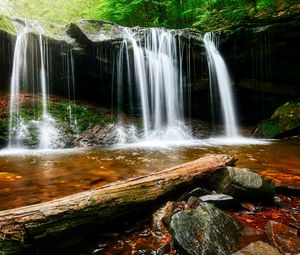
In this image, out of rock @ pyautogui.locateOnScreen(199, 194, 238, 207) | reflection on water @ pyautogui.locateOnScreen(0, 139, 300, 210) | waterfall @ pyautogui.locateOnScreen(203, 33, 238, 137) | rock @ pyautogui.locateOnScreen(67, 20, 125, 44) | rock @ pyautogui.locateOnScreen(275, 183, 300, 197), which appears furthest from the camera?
waterfall @ pyautogui.locateOnScreen(203, 33, 238, 137)

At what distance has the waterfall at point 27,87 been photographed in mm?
9898

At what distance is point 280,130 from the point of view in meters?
11.7

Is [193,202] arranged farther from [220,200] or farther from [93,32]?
[93,32]

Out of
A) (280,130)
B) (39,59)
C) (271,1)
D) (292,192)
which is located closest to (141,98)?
(39,59)

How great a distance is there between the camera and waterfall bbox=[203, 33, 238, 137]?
1244cm

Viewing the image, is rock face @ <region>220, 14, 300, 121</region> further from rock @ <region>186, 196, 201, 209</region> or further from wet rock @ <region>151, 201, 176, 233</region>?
wet rock @ <region>151, 201, 176, 233</region>

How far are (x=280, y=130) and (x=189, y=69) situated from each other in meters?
4.74

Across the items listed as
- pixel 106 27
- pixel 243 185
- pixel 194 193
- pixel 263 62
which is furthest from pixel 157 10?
pixel 194 193

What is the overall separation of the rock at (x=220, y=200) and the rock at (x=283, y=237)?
50 cm

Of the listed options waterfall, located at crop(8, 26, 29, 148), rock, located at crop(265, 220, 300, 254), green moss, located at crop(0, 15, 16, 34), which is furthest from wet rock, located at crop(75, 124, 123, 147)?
rock, located at crop(265, 220, 300, 254)

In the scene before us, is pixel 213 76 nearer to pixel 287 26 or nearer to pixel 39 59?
pixel 287 26

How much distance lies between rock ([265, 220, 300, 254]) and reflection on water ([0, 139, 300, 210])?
1748 mm

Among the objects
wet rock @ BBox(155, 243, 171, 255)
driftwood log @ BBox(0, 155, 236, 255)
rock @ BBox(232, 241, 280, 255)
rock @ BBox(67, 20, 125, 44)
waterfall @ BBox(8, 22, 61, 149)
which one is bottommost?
wet rock @ BBox(155, 243, 171, 255)

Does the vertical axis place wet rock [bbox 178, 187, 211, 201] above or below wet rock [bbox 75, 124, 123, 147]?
below
